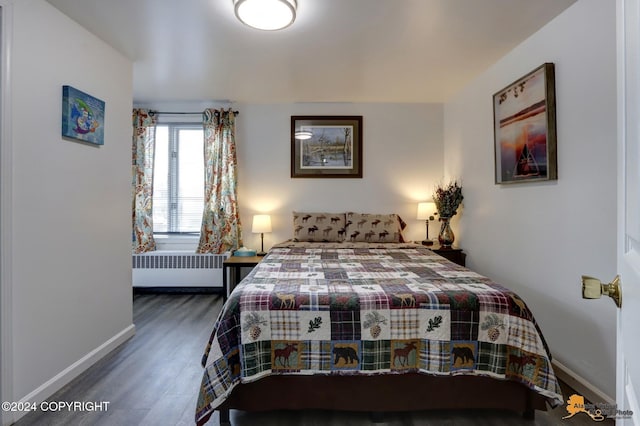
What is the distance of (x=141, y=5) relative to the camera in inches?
81.7

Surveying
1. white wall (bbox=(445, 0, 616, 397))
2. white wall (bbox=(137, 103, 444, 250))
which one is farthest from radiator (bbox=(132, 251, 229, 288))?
white wall (bbox=(445, 0, 616, 397))

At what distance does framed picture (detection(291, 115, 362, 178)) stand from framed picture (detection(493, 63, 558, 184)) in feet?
5.55

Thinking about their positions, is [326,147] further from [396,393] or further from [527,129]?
[396,393]

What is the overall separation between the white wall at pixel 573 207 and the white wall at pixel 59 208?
327 centimetres

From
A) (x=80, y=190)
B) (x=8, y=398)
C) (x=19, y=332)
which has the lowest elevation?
(x=8, y=398)

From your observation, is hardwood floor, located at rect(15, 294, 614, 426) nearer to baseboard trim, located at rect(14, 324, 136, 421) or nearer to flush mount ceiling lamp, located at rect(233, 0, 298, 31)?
baseboard trim, located at rect(14, 324, 136, 421)

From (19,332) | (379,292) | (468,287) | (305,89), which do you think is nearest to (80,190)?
(19,332)

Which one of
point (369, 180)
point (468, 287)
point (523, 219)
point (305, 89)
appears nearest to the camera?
point (468, 287)

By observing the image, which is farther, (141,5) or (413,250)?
(413,250)

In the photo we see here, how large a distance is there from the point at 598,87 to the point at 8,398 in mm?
3687

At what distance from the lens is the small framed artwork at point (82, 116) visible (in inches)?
82.5

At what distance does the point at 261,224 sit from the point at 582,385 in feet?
10.3

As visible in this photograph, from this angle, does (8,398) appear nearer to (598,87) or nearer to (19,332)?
(19,332)

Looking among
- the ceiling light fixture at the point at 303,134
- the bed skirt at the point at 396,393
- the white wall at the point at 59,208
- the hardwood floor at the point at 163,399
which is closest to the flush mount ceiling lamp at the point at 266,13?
→ the white wall at the point at 59,208
